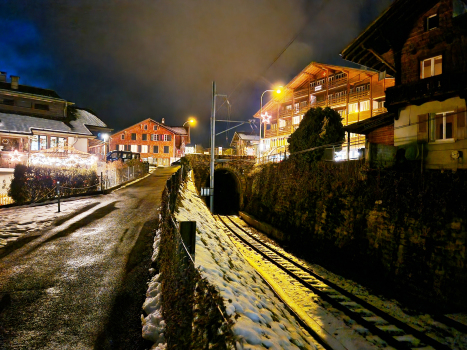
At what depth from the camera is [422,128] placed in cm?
1495

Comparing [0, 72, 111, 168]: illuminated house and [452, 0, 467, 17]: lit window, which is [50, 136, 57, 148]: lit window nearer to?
[0, 72, 111, 168]: illuminated house

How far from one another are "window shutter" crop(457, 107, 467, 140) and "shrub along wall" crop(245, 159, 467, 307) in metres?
3.23

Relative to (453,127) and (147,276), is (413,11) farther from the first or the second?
(147,276)

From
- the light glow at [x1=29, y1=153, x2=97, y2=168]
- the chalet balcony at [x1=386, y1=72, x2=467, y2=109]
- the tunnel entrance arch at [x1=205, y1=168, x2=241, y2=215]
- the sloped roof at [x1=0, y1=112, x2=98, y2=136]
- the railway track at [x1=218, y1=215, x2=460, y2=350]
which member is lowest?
the railway track at [x1=218, y1=215, x2=460, y2=350]

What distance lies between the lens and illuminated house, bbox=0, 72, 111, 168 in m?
30.5

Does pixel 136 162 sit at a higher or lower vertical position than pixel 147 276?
higher

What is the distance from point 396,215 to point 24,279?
1286 cm

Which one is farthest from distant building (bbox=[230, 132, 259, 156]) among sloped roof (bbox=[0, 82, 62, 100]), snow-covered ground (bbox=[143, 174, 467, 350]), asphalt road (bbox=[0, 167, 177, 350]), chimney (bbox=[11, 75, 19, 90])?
asphalt road (bbox=[0, 167, 177, 350])

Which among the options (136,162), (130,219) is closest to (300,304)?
(130,219)

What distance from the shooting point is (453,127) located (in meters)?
13.7

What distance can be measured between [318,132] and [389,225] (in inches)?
436

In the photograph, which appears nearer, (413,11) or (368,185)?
(368,185)

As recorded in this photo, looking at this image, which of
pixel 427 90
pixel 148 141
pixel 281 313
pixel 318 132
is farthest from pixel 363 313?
pixel 148 141

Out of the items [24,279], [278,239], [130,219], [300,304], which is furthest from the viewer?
[278,239]
